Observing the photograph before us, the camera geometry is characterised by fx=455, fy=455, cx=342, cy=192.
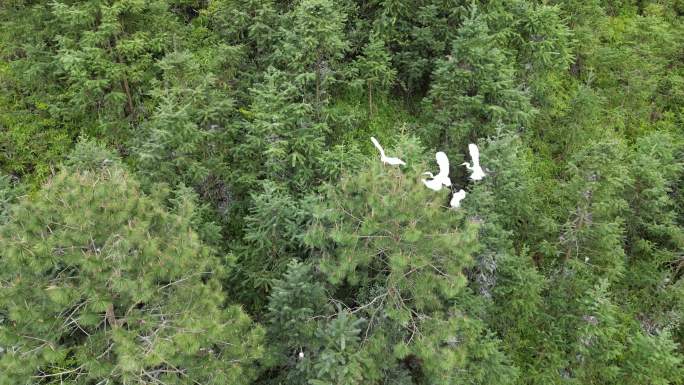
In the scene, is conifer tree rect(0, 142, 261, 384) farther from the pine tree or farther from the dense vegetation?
the pine tree

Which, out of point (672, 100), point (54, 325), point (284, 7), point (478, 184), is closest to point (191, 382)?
point (54, 325)

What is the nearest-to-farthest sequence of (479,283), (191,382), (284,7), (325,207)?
(191,382)
(325,207)
(479,283)
(284,7)

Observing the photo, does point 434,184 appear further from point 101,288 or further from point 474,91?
point 474,91

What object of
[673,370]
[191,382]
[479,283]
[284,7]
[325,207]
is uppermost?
[284,7]

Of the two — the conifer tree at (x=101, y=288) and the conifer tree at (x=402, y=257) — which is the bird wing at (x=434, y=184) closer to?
the conifer tree at (x=402, y=257)

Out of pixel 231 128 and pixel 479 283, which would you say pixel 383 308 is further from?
pixel 231 128

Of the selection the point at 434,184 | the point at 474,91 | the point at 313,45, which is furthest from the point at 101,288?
the point at 474,91
